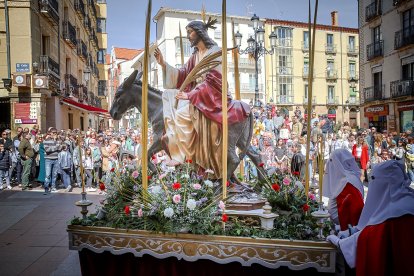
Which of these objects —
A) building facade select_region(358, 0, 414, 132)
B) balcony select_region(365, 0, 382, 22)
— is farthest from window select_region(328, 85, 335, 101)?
balcony select_region(365, 0, 382, 22)

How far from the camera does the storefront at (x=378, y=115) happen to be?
2462 centimetres

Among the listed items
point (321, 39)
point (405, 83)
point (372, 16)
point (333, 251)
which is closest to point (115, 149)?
point (333, 251)

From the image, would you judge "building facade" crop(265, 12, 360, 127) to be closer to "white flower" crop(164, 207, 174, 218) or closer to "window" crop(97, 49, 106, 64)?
"window" crop(97, 49, 106, 64)

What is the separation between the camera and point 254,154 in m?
5.35

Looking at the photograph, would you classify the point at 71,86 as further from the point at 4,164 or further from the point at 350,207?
the point at 350,207

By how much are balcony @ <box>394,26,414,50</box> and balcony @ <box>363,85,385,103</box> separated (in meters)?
3.16

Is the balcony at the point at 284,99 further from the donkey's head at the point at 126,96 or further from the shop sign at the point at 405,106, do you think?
the donkey's head at the point at 126,96

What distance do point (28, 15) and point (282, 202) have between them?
1411 cm

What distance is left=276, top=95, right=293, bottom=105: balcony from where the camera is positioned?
34969 millimetres

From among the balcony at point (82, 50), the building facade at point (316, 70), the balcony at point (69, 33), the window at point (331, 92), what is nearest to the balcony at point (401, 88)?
the building facade at point (316, 70)

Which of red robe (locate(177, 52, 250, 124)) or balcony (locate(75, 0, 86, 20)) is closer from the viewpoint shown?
red robe (locate(177, 52, 250, 124))

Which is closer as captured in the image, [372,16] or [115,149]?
[115,149]

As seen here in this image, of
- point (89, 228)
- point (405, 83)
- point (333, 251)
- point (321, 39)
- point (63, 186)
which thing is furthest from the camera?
point (321, 39)

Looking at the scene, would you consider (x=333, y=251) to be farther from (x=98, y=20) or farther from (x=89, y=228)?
(x=98, y=20)
